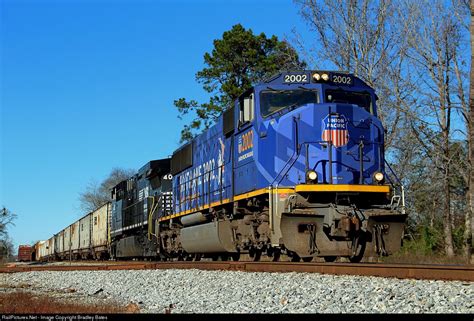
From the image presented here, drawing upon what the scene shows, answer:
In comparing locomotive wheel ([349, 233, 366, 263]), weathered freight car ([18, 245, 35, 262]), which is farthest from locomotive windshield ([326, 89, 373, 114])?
weathered freight car ([18, 245, 35, 262])

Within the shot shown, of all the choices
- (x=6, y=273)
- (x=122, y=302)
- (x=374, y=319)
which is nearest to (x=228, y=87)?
(x=6, y=273)

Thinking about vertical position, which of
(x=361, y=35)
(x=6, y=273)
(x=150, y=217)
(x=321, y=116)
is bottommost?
(x=6, y=273)

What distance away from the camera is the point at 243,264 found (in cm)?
1138

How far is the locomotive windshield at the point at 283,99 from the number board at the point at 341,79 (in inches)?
20.3

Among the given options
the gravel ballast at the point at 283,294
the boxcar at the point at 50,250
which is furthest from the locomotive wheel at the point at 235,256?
the boxcar at the point at 50,250

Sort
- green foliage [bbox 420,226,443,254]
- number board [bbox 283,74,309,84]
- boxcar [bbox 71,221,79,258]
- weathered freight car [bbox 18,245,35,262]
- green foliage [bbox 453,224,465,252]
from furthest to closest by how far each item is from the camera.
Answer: weathered freight car [bbox 18,245,35,262]
boxcar [bbox 71,221,79,258]
green foliage [bbox 453,224,465,252]
green foliage [bbox 420,226,443,254]
number board [bbox 283,74,309,84]

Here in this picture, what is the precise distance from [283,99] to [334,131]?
132cm

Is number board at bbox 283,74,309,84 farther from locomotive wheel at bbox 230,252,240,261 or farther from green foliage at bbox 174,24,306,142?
green foliage at bbox 174,24,306,142

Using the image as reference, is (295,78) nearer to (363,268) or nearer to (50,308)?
(363,268)

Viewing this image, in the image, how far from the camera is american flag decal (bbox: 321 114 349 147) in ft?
38.5

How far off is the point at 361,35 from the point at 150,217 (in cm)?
1086

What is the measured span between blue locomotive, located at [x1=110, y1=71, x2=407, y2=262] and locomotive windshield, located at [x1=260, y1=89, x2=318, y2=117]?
0.07ft

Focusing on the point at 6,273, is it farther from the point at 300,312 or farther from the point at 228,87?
the point at 228,87

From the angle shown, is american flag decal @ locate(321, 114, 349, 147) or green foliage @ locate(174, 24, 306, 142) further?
green foliage @ locate(174, 24, 306, 142)
